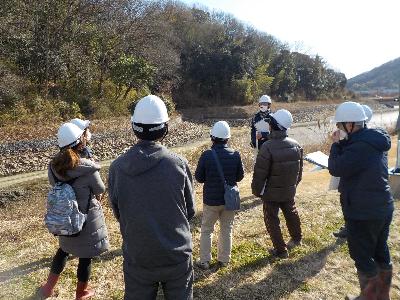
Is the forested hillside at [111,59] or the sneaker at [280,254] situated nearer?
the sneaker at [280,254]

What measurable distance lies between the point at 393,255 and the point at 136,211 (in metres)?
3.63

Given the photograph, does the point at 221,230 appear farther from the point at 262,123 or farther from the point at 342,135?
the point at 262,123

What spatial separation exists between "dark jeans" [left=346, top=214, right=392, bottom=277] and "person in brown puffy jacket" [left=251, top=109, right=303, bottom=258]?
1075 millimetres

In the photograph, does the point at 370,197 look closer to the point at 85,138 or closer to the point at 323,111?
the point at 85,138

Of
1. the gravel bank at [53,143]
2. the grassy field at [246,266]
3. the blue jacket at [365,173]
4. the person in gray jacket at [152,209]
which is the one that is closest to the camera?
the person in gray jacket at [152,209]

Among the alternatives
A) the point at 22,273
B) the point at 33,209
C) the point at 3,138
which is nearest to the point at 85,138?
the point at 22,273

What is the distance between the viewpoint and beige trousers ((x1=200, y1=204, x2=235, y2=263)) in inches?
163

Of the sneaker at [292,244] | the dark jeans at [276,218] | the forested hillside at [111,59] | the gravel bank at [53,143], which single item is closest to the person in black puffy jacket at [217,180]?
the dark jeans at [276,218]

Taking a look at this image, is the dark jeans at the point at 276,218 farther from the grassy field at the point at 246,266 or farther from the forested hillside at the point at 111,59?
the forested hillside at the point at 111,59

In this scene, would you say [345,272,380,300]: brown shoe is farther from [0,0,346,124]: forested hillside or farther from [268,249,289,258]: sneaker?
[0,0,346,124]: forested hillside

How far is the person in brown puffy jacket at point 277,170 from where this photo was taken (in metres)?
4.13

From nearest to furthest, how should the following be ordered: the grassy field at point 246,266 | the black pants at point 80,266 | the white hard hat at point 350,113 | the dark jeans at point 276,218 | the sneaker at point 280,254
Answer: the white hard hat at point 350,113
the black pants at point 80,266
the grassy field at point 246,266
the dark jeans at point 276,218
the sneaker at point 280,254

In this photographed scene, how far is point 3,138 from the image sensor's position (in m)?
13.5

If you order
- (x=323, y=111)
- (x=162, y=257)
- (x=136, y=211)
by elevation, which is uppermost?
(x=136, y=211)
